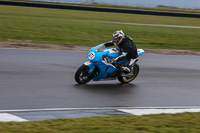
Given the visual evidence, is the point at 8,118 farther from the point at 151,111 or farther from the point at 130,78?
the point at 130,78

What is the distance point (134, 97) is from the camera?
411 inches

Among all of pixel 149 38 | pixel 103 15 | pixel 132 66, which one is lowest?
pixel 132 66

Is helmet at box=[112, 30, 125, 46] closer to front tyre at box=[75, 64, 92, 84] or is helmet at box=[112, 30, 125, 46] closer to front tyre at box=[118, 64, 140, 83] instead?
front tyre at box=[75, 64, 92, 84]

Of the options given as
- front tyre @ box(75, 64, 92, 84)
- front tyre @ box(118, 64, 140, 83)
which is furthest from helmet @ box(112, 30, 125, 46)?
front tyre @ box(118, 64, 140, 83)

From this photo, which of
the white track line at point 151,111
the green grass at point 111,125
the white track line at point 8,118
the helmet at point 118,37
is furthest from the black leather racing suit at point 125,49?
the white track line at point 8,118

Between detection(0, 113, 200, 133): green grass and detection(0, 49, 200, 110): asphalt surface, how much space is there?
167cm

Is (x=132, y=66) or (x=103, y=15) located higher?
(x=103, y=15)

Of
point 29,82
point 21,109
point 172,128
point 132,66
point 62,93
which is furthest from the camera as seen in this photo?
point 132,66

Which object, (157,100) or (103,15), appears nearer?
(157,100)

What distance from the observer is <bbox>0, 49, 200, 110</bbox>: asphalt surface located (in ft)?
30.9

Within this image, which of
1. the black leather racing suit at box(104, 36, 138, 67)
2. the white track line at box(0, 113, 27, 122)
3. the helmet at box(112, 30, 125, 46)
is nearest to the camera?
the white track line at box(0, 113, 27, 122)

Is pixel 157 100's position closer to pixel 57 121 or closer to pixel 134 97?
pixel 134 97

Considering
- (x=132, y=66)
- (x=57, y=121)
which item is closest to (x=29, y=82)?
(x=132, y=66)

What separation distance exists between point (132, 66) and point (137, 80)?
2.80 ft
